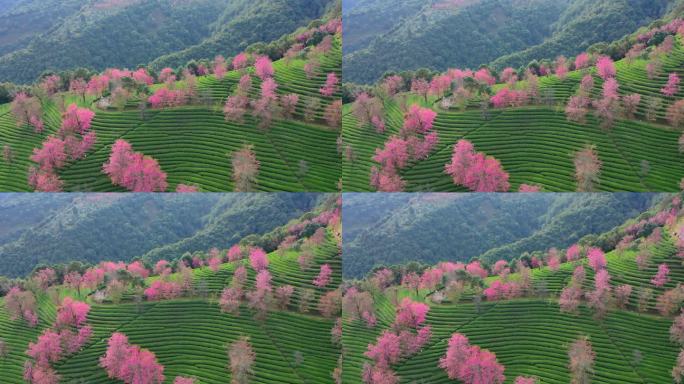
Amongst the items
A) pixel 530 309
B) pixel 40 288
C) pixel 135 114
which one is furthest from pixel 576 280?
pixel 40 288

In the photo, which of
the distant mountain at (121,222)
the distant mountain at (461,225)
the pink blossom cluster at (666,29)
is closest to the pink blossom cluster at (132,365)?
the distant mountain at (121,222)

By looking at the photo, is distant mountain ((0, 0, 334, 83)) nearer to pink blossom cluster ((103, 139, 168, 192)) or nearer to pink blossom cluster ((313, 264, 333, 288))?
pink blossom cluster ((103, 139, 168, 192))

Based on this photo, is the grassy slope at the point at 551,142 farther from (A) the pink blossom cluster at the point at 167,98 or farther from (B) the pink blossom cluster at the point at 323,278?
(A) the pink blossom cluster at the point at 167,98

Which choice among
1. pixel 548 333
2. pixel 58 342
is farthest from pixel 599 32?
pixel 58 342

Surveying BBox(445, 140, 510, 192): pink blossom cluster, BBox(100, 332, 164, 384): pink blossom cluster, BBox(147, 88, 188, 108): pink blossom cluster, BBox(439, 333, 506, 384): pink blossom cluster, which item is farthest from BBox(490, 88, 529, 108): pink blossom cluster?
BBox(100, 332, 164, 384): pink blossom cluster

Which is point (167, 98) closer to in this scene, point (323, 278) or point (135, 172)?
point (135, 172)

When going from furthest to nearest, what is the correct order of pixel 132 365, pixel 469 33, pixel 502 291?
1. pixel 469 33
2. pixel 502 291
3. pixel 132 365
